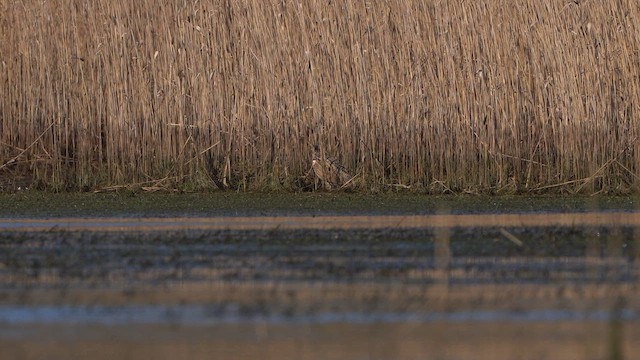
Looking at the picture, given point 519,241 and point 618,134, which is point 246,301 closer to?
point 519,241

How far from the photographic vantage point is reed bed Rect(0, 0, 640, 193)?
8.95 metres

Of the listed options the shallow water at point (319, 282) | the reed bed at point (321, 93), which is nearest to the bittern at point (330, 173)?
the reed bed at point (321, 93)

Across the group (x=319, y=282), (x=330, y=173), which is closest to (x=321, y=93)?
(x=330, y=173)

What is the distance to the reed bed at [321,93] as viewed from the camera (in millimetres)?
8945

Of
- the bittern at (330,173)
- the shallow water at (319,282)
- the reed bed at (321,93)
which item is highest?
the reed bed at (321,93)

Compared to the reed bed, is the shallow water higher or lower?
lower

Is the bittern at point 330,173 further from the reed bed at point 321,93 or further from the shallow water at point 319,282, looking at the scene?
the shallow water at point 319,282

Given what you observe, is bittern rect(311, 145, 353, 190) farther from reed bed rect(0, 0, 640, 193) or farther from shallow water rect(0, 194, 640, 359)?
shallow water rect(0, 194, 640, 359)

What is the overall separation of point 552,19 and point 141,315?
5474 millimetres

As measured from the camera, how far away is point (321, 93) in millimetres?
9039

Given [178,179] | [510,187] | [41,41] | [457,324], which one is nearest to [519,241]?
[457,324]

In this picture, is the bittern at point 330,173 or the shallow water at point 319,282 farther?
the bittern at point 330,173


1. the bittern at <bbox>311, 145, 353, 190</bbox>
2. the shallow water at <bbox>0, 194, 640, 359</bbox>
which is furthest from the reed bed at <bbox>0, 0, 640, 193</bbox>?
the shallow water at <bbox>0, 194, 640, 359</bbox>

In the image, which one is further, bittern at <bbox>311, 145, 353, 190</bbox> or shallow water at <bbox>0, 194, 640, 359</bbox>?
bittern at <bbox>311, 145, 353, 190</bbox>
